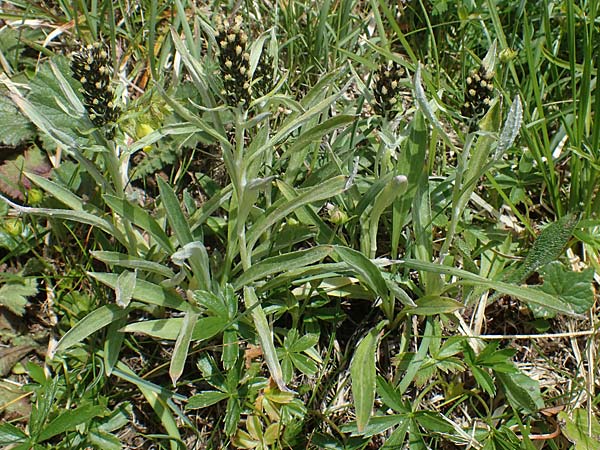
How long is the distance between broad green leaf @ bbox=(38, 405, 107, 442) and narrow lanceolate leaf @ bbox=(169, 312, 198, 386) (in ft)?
1.06

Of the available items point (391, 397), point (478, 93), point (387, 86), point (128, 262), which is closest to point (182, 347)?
point (128, 262)

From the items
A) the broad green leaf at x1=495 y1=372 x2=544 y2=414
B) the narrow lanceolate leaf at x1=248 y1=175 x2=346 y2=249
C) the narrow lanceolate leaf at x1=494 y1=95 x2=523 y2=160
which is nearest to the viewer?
the narrow lanceolate leaf at x1=494 y1=95 x2=523 y2=160

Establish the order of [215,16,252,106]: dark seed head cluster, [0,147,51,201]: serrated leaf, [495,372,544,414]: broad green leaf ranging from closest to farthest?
[215,16,252,106]: dark seed head cluster
[495,372,544,414]: broad green leaf
[0,147,51,201]: serrated leaf

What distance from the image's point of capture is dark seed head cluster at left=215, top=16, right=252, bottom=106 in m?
1.73

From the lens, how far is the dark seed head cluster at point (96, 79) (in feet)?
5.89

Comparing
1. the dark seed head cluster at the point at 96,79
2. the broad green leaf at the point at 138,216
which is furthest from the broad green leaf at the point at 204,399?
the dark seed head cluster at the point at 96,79

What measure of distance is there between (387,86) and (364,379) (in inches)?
37.1

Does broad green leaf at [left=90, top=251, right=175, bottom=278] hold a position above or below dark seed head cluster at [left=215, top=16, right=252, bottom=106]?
below

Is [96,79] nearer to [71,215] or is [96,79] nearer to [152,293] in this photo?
[71,215]

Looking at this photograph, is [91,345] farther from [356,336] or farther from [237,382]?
[356,336]

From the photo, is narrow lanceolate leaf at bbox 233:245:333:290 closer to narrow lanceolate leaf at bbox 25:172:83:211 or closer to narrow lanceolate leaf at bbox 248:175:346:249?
narrow lanceolate leaf at bbox 248:175:346:249

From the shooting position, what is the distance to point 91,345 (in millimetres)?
2303

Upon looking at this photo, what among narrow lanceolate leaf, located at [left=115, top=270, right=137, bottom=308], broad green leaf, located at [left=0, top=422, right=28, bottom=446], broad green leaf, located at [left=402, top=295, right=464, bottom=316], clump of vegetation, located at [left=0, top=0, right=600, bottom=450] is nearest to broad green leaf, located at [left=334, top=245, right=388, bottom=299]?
clump of vegetation, located at [left=0, top=0, right=600, bottom=450]

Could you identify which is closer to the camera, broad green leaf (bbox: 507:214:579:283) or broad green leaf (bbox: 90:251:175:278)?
broad green leaf (bbox: 90:251:175:278)
